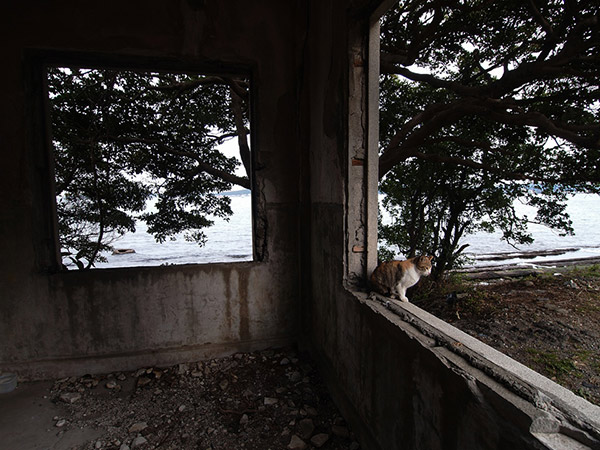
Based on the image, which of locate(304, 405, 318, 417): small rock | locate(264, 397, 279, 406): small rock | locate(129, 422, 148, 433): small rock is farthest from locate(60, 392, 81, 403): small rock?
locate(304, 405, 318, 417): small rock

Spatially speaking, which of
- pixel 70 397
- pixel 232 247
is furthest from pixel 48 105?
pixel 232 247

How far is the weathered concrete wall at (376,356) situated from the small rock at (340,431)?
4.9 inches

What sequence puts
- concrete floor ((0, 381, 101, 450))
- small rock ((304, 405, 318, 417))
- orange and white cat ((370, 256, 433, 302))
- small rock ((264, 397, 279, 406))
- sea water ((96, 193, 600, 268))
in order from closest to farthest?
orange and white cat ((370, 256, 433, 302)), concrete floor ((0, 381, 101, 450)), small rock ((304, 405, 318, 417)), small rock ((264, 397, 279, 406)), sea water ((96, 193, 600, 268))

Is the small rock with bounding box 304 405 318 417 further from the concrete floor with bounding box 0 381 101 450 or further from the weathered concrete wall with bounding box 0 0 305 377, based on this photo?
the concrete floor with bounding box 0 381 101 450

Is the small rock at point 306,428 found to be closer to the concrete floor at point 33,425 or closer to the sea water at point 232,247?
the concrete floor at point 33,425

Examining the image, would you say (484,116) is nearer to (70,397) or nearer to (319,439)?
(319,439)

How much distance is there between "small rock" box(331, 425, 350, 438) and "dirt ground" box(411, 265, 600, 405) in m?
1.67

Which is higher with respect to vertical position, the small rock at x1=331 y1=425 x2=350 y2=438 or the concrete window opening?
the concrete window opening

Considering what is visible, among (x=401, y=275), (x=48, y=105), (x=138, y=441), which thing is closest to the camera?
(x=401, y=275)

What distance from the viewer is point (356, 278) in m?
2.13

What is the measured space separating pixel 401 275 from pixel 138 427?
6.40 ft

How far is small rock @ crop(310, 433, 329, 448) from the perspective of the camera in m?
1.93

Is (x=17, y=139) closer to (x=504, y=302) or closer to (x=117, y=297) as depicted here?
(x=117, y=297)

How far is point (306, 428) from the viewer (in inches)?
81.3
